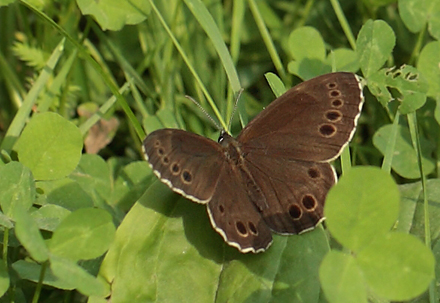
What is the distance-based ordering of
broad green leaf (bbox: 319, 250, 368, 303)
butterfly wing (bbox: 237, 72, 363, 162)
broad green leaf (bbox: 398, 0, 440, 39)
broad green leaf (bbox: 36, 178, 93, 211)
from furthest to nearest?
broad green leaf (bbox: 398, 0, 440, 39)
broad green leaf (bbox: 36, 178, 93, 211)
butterfly wing (bbox: 237, 72, 363, 162)
broad green leaf (bbox: 319, 250, 368, 303)

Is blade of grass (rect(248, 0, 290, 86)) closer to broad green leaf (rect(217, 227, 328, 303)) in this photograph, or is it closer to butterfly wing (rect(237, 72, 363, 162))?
Result: butterfly wing (rect(237, 72, 363, 162))

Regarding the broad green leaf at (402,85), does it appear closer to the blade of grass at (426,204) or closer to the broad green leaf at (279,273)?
the blade of grass at (426,204)

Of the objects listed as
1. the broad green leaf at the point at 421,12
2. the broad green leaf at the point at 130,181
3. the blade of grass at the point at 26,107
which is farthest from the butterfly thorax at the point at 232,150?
the broad green leaf at the point at 421,12

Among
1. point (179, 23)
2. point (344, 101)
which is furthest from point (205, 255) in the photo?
point (179, 23)

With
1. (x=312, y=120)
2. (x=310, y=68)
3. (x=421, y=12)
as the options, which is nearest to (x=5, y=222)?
(x=312, y=120)

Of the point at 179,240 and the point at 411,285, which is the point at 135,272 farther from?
the point at 411,285

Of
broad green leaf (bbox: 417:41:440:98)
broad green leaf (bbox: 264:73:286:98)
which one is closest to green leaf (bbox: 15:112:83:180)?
broad green leaf (bbox: 264:73:286:98)

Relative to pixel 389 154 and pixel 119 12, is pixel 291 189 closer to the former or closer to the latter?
pixel 389 154
